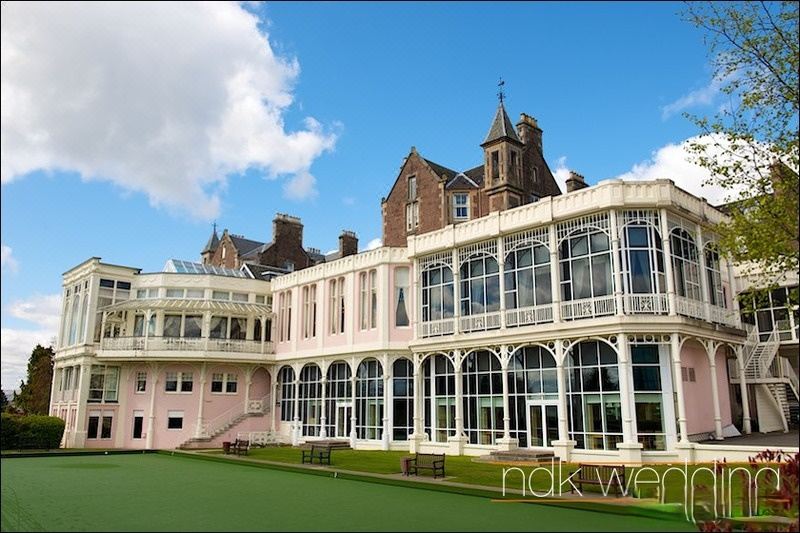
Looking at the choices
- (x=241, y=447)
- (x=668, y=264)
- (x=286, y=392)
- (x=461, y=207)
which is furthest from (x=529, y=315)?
(x=286, y=392)

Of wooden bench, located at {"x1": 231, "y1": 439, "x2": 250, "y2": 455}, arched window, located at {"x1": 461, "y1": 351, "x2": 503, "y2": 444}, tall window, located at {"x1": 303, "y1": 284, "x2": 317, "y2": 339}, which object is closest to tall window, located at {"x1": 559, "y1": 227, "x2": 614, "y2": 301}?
arched window, located at {"x1": 461, "y1": 351, "x2": 503, "y2": 444}

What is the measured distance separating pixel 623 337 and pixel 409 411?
10949 millimetres

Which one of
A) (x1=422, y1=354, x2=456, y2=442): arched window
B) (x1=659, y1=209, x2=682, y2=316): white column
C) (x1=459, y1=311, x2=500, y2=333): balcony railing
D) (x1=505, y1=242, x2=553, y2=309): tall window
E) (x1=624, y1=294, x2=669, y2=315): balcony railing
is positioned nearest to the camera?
(x1=659, y1=209, x2=682, y2=316): white column

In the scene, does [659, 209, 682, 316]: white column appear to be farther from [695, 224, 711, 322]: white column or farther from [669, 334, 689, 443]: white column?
[695, 224, 711, 322]: white column

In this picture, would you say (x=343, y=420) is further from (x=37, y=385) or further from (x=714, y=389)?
(x=37, y=385)

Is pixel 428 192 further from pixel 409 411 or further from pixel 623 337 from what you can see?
pixel 623 337

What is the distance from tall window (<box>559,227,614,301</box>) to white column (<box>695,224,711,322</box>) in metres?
3.89

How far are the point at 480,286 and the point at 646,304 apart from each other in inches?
273

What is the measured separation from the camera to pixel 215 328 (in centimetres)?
3441

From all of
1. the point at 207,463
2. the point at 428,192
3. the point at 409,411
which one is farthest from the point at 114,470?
the point at 428,192

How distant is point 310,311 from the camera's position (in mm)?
33219

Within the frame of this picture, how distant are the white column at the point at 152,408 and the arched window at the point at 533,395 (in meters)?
19.0

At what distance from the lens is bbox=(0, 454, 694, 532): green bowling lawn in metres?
10.2

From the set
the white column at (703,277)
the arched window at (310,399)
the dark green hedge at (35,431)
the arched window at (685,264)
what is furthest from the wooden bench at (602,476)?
the dark green hedge at (35,431)
